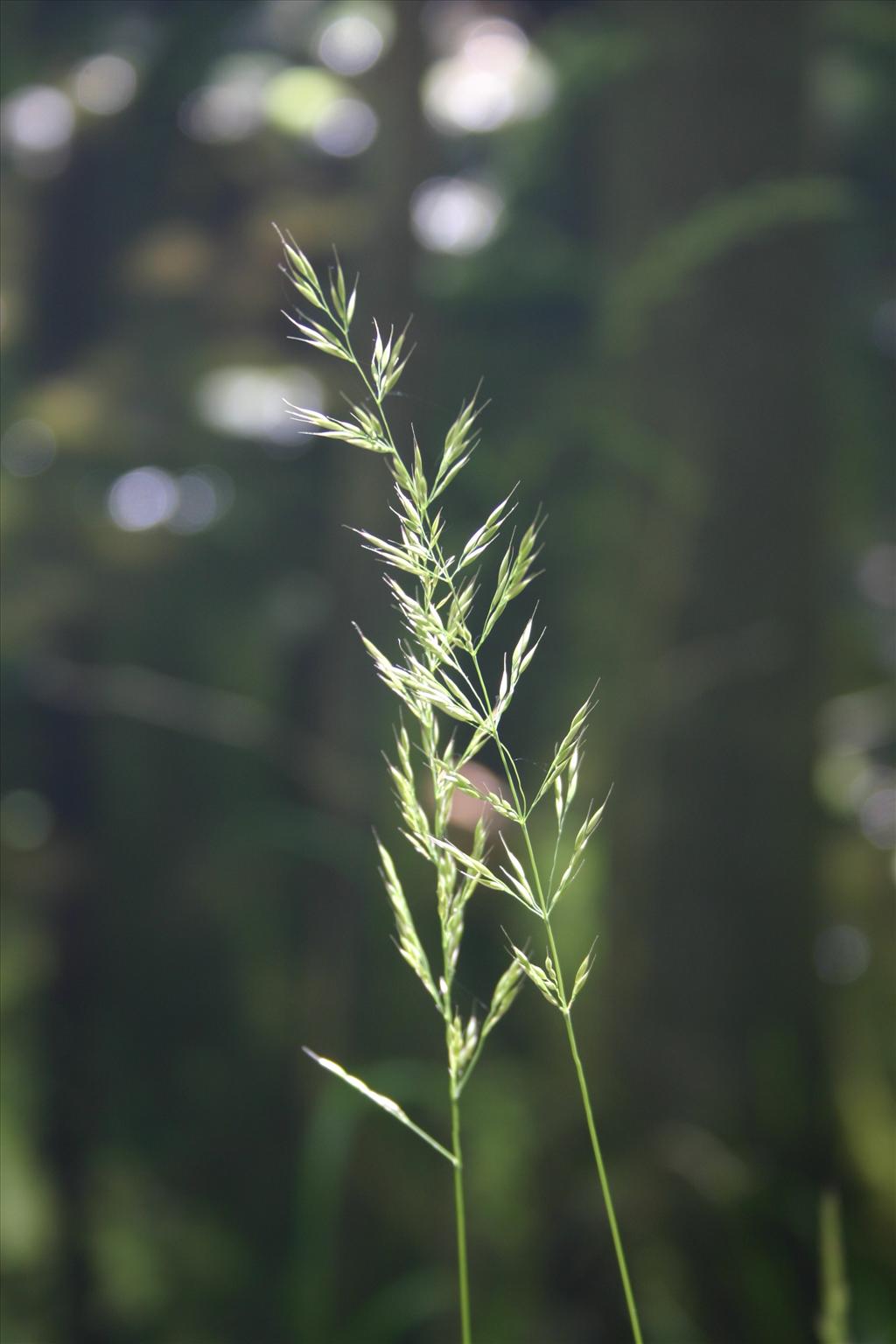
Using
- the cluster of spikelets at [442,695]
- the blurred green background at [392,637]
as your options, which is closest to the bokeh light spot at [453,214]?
the blurred green background at [392,637]

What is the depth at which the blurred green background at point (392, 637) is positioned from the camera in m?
1.01

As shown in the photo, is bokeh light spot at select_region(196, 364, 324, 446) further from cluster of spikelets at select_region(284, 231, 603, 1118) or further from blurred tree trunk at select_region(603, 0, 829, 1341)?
cluster of spikelets at select_region(284, 231, 603, 1118)

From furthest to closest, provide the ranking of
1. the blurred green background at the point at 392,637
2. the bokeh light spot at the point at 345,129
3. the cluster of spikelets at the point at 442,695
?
the bokeh light spot at the point at 345,129 < the blurred green background at the point at 392,637 < the cluster of spikelets at the point at 442,695

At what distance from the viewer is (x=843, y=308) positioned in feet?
4.26

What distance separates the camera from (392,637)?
3.35ft

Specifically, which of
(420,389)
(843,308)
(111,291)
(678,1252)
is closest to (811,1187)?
(678,1252)

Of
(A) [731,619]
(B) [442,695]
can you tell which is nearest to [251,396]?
(A) [731,619]

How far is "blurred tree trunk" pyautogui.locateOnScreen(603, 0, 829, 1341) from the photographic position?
1.01 meters

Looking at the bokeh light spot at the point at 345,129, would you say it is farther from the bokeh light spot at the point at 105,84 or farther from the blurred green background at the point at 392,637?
the bokeh light spot at the point at 105,84

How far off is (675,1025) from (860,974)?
1.25ft

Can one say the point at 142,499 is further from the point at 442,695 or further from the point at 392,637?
the point at 442,695

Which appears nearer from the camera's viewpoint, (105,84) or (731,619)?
(731,619)

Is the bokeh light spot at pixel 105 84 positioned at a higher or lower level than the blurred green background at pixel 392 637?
higher

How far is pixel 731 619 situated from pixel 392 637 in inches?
13.5
